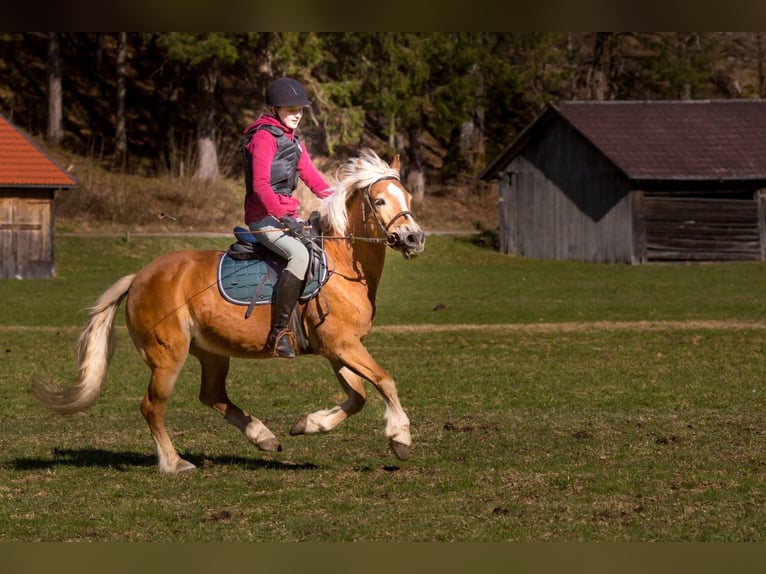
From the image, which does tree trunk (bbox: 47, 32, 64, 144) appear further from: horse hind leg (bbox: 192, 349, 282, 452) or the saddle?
the saddle

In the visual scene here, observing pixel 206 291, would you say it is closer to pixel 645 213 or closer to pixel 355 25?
pixel 355 25

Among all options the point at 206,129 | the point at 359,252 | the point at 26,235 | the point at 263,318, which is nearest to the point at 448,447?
the point at 359,252

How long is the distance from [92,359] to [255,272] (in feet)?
5.01

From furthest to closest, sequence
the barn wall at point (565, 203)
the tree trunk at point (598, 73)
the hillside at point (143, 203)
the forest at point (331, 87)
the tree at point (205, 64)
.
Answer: the tree trunk at point (598, 73)
the forest at point (331, 87)
the tree at point (205, 64)
the hillside at point (143, 203)
the barn wall at point (565, 203)

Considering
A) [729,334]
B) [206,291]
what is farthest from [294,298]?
[729,334]

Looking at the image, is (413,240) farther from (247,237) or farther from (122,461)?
(122,461)

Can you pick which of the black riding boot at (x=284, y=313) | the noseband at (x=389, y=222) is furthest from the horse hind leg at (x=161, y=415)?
the noseband at (x=389, y=222)

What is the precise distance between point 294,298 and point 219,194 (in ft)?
132

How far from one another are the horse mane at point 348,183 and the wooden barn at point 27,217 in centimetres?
2897

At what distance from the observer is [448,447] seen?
10852 mm

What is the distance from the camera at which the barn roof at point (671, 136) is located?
44781 mm

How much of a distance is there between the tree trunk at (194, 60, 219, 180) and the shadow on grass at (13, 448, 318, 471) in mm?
40440

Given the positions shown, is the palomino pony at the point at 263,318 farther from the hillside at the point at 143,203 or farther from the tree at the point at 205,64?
the tree at the point at 205,64

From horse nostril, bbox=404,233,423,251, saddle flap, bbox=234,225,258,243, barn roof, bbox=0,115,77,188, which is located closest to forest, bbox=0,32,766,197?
barn roof, bbox=0,115,77,188
